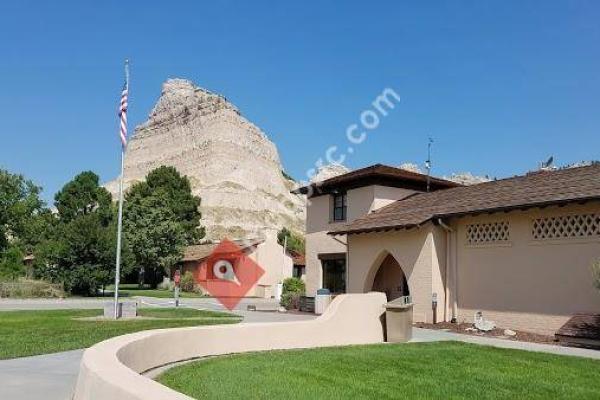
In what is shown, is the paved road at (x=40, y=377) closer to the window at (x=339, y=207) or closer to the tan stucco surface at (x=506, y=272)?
the tan stucco surface at (x=506, y=272)

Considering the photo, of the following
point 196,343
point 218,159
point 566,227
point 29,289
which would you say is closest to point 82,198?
point 29,289

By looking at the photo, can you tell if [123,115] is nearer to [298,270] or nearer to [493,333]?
[493,333]

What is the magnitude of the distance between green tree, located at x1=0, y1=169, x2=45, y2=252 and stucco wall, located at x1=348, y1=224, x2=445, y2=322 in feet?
147

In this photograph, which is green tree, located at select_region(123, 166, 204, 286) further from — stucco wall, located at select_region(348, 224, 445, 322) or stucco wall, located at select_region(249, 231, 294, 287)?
stucco wall, located at select_region(348, 224, 445, 322)

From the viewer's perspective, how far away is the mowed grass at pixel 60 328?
1312 centimetres

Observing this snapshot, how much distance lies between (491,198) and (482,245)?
164 centimetres

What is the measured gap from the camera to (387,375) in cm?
977

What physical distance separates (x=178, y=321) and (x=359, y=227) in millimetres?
8058

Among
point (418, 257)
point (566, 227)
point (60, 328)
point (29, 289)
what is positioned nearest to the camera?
point (566, 227)

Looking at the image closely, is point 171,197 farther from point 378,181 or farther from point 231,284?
point 378,181

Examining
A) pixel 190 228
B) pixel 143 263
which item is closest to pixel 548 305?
pixel 143 263

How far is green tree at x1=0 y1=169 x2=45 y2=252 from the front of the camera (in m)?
58.2

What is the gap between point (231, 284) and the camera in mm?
57156

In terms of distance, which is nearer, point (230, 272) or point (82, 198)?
point (230, 272)
